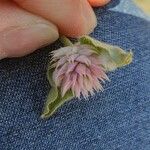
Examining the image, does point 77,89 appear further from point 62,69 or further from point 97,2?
point 97,2

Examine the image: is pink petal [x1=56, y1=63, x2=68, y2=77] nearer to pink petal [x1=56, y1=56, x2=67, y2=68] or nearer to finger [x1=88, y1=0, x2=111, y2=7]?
pink petal [x1=56, y1=56, x2=67, y2=68]

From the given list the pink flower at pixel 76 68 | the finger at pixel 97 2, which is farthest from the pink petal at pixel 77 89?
the finger at pixel 97 2

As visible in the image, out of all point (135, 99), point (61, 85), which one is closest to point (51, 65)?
point (61, 85)

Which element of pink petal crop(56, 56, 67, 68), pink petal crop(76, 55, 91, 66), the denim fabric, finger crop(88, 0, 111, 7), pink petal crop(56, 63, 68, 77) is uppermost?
finger crop(88, 0, 111, 7)

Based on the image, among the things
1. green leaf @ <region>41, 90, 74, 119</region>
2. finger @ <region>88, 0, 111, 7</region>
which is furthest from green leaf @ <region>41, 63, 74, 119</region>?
finger @ <region>88, 0, 111, 7</region>

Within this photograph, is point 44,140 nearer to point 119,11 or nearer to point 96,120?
point 96,120

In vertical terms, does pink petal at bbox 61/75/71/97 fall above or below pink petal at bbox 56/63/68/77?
below

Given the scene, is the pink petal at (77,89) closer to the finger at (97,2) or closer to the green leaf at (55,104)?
the green leaf at (55,104)
